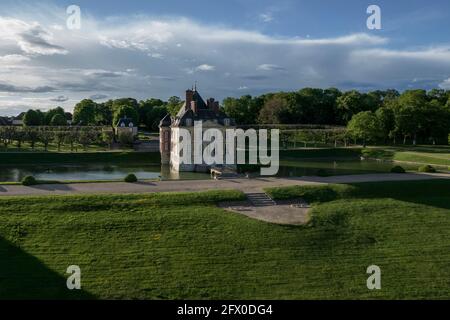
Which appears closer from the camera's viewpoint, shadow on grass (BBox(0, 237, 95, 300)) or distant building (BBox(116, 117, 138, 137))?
shadow on grass (BBox(0, 237, 95, 300))

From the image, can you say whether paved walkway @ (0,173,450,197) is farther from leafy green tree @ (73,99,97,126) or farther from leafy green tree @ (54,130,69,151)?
leafy green tree @ (73,99,97,126)

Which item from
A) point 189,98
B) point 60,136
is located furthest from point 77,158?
point 189,98

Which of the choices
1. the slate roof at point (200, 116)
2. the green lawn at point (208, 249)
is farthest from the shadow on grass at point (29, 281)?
the slate roof at point (200, 116)

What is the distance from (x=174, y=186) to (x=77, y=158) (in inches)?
1192

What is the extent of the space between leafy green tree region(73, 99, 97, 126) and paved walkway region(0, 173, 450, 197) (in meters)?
73.1

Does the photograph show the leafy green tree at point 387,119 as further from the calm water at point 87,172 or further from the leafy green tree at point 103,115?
the leafy green tree at point 103,115

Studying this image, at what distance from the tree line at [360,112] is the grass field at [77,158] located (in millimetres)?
34495

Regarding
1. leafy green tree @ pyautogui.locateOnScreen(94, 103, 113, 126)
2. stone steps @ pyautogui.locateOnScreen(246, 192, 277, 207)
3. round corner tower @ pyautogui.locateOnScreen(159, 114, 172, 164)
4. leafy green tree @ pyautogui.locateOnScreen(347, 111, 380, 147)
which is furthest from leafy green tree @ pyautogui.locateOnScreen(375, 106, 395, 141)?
leafy green tree @ pyautogui.locateOnScreen(94, 103, 113, 126)

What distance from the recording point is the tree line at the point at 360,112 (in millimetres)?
72375

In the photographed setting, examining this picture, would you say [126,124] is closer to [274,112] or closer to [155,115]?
[155,115]

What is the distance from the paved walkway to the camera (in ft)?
82.8

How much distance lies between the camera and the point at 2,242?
718 inches
